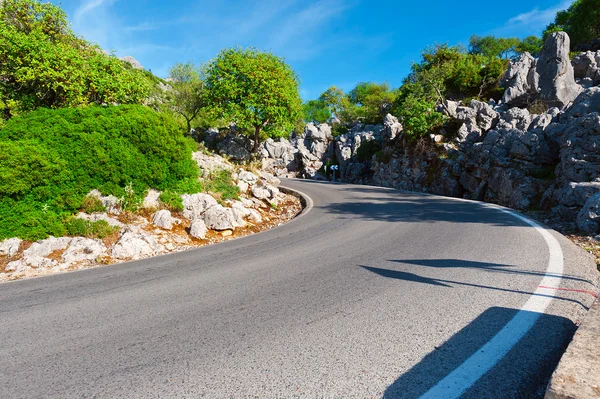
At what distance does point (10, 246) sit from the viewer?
284 inches

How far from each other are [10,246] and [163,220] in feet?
11.2

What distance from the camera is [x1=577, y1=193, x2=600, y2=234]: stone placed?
6808 mm

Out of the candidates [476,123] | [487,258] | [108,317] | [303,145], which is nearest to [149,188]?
[108,317]

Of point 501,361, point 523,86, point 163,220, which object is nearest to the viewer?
point 501,361

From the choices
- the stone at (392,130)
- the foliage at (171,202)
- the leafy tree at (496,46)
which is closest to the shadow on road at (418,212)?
the foliage at (171,202)

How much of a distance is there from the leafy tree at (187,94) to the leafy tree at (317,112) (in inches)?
1602

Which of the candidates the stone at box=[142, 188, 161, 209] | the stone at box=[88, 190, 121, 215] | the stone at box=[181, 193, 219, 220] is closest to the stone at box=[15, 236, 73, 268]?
the stone at box=[88, 190, 121, 215]

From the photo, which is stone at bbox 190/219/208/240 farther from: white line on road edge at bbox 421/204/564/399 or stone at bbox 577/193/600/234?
stone at bbox 577/193/600/234

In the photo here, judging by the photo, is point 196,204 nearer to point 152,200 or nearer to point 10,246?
point 152,200

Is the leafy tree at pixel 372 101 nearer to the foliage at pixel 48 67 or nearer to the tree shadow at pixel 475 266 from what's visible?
the foliage at pixel 48 67

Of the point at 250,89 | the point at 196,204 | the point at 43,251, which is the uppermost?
the point at 250,89

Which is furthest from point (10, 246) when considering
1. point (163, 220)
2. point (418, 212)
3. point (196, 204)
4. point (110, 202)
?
point (418, 212)

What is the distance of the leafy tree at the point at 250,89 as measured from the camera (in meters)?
24.0

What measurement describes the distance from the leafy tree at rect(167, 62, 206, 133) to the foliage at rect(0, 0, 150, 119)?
56.0ft
